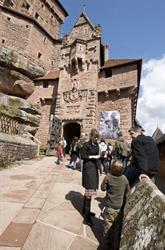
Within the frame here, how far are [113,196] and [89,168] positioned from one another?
92 cm

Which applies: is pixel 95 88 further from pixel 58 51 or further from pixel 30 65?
pixel 58 51

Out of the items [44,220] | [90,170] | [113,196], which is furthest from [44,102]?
[113,196]

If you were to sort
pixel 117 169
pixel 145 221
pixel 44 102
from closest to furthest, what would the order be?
1. pixel 145 221
2. pixel 117 169
3. pixel 44 102

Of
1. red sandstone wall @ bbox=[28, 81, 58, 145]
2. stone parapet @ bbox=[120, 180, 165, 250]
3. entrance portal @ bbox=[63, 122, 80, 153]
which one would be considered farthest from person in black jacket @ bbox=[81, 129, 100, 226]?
red sandstone wall @ bbox=[28, 81, 58, 145]

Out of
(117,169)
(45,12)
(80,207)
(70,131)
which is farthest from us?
(45,12)

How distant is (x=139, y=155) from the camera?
2.74 metres

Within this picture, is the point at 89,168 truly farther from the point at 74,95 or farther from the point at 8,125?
the point at 74,95

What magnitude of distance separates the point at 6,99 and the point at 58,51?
2161cm

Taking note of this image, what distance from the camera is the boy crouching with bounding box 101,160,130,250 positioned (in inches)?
97.0

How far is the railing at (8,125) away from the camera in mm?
8242

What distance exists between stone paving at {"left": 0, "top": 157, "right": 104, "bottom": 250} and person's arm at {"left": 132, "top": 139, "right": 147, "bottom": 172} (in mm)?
1179

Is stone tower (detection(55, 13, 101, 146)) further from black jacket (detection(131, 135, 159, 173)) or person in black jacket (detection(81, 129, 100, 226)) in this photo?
black jacket (detection(131, 135, 159, 173))

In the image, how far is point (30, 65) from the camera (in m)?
10.4

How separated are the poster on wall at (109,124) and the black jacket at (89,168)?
1383 cm
